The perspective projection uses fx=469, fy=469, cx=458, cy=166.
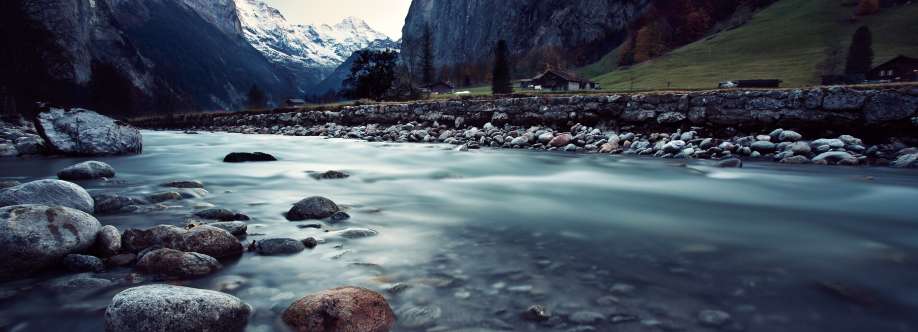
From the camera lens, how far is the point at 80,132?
45.0ft

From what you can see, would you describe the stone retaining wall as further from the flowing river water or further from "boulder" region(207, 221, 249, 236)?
"boulder" region(207, 221, 249, 236)

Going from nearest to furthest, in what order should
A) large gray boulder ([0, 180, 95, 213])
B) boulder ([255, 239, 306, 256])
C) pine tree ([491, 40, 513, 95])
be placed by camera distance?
boulder ([255, 239, 306, 256]) < large gray boulder ([0, 180, 95, 213]) < pine tree ([491, 40, 513, 95])

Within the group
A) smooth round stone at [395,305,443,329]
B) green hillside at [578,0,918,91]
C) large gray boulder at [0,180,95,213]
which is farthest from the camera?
green hillside at [578,0,918,91]

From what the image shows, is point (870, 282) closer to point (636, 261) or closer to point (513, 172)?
point (636, 261)

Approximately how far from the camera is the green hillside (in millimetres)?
65000

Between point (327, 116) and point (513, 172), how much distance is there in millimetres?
22385

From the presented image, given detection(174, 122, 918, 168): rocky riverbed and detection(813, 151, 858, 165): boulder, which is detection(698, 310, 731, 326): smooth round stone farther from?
detection(813, 151, 858, 165): boulder

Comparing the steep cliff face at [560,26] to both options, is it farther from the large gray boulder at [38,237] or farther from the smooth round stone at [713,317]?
the smooth round stone at [713,317]

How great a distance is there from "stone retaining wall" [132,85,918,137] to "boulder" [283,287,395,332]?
→ 46.1 ft

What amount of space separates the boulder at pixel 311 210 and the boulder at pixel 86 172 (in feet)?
18.2

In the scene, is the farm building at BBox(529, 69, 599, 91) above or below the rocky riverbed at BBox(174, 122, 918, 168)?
above

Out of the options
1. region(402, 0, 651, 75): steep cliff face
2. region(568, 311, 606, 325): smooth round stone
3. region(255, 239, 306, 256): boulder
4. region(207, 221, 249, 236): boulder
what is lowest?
region(568, 311, 606, 325): smooth round stone

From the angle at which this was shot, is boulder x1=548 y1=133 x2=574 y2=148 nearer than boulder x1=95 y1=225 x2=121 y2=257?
No

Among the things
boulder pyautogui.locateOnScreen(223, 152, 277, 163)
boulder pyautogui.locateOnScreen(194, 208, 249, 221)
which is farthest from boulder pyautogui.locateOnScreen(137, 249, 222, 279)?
boulder pyautogui.locateOnScreen(223, 152, 277, 163)
